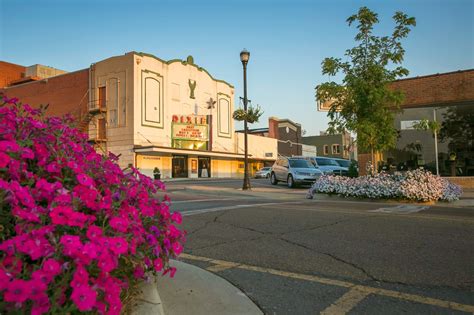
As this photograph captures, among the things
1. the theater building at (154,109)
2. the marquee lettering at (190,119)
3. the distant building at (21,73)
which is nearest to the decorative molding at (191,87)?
the theater building at (154,109)

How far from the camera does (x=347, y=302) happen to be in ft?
11.5

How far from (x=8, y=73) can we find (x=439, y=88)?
195 feet

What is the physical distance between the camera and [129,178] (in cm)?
316

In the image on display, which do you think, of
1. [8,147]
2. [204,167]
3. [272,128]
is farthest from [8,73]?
[8,147]

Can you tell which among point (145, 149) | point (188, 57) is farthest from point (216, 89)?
point (145, 149)

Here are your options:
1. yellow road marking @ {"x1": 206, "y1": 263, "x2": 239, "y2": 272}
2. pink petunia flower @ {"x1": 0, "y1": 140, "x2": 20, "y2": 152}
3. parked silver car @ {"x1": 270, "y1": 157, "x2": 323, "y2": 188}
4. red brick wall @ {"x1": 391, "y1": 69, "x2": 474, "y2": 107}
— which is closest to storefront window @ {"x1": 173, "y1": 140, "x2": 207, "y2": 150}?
parked silver car @ {"x1": 270, "y1": 157, "x2": 323, "y2": 188}

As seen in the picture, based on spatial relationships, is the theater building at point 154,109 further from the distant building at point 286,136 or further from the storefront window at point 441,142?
the storefront window at point 441,142

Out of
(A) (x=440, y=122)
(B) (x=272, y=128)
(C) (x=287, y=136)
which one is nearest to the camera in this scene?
(A) (x=440, y=122)

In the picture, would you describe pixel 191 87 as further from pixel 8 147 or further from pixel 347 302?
pixel 8 147

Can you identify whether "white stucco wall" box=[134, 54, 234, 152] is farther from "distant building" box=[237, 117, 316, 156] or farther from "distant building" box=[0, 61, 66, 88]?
"distant building" box=[0, 61, 66, 88]

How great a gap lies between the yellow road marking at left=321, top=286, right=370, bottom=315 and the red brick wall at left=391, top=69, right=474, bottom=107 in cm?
1526

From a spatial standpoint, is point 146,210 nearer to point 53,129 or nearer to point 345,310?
point 53,129

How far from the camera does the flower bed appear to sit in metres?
12.0

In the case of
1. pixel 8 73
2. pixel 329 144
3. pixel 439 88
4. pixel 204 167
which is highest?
pixel 8 73
